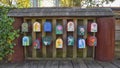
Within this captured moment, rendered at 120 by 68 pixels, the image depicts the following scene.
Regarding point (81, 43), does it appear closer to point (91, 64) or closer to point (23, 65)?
point (91, 64)

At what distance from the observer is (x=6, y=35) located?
378cm

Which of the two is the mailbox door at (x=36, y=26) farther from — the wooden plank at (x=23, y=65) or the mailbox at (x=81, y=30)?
the mailbox at (x=81, y=30)

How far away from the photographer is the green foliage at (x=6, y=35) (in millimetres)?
3744

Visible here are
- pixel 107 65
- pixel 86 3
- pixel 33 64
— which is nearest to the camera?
pixel 107 65

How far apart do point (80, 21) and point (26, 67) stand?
4.45 feet

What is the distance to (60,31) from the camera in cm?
390

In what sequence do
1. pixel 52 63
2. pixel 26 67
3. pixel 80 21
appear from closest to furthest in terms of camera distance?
pixel 26 67 < pixel 52 63 < pixel 80 21

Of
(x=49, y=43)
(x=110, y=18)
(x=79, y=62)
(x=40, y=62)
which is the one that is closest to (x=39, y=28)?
(x=49, y=43)

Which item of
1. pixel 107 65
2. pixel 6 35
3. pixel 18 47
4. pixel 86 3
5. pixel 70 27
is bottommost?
pixel 107 65

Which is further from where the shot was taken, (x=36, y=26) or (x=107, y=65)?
(x=36, y=26)

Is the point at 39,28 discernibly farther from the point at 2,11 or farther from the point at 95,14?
the point at 95,14

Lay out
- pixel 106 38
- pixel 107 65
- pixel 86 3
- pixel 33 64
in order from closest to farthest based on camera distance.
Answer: pixel 107 65, pixel 33 64, pixel 106 38, pixel 86 3

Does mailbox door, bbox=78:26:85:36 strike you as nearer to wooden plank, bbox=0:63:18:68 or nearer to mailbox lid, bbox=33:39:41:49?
mailbox lid, bbox=33:39:41:49

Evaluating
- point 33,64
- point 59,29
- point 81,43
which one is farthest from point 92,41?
point 33,64
